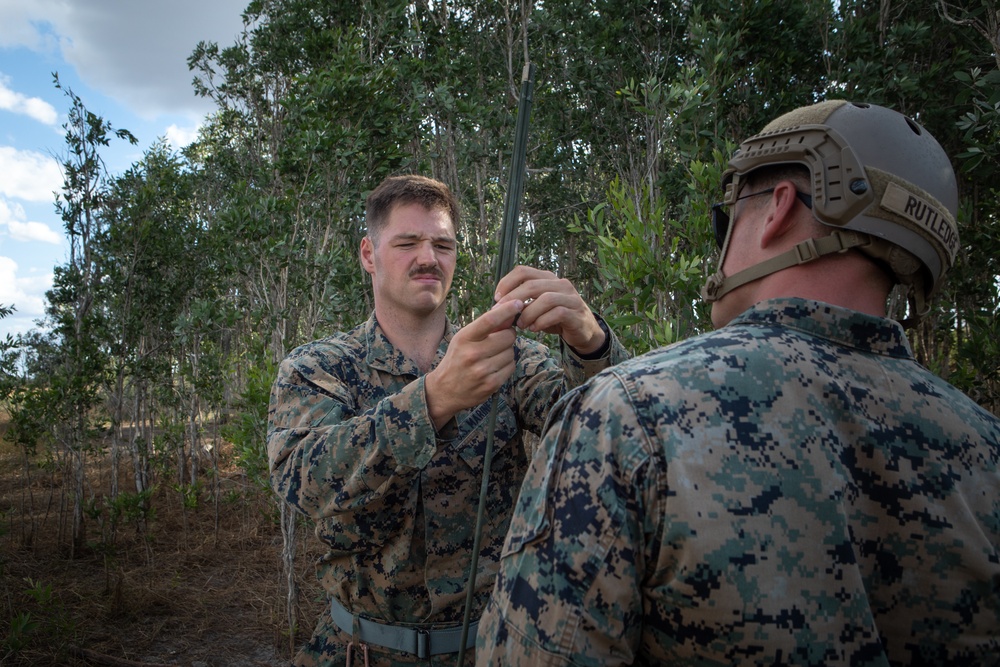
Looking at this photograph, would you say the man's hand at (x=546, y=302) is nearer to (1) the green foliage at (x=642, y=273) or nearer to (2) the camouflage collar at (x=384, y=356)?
(2) the camouflage collar at (x=384, y=356)

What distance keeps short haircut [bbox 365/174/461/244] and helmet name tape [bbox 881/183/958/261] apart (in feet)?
5.58

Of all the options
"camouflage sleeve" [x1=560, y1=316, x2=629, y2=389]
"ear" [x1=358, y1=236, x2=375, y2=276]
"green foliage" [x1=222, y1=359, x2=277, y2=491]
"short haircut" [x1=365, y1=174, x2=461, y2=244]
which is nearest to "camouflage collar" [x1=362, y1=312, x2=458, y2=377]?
"ear" [x1=358, y1=236, x2=375, y2=276]

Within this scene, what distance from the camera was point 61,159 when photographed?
766 cm

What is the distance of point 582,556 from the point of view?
1.07 m

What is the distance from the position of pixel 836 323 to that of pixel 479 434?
1371mm

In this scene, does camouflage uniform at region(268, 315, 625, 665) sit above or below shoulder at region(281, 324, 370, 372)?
below

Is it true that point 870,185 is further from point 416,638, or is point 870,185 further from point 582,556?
point 416,638

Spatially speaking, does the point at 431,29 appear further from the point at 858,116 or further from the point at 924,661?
the point at 924,661

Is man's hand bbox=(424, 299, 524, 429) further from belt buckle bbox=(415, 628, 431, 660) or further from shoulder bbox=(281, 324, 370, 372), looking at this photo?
belt buckle bbox=(415, 628, 431, 660)

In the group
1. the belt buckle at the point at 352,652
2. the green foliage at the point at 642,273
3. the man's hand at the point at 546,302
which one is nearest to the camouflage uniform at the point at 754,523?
the man's hand at the point at 546,302

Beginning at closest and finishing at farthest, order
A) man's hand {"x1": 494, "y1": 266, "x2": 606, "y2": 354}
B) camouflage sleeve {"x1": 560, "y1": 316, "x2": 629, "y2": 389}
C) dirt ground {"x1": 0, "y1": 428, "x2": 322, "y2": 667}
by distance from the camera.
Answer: man's hand {"x1": 494, "y1": 266, "x2": 606, "y2": 354} → camouflage sleeve {"x1": 560, "y1": 316, "x2": 629, "y2": 389} → dirt ground {"x1": 0, "y1": 428, "x2": 322, "y2": 667}

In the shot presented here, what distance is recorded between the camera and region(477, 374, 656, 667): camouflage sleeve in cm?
105

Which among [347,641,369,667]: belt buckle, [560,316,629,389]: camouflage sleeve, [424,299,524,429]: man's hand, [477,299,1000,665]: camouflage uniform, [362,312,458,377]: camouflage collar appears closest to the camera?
[477,299,1000,665]: camouflage uniform

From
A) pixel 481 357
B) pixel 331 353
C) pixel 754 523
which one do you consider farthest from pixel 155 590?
pixel 754 523
